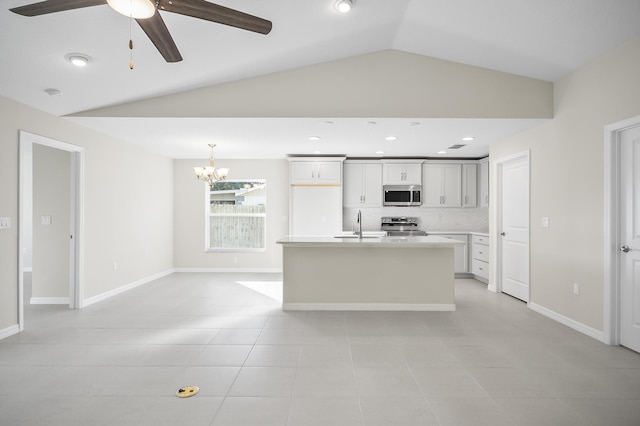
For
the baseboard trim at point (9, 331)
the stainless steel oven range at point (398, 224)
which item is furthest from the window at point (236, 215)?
the baseboard trim at point (9, 331)

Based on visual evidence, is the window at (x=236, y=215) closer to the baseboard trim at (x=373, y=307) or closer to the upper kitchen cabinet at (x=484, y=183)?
the baseboard trim at (x=373, y=307)

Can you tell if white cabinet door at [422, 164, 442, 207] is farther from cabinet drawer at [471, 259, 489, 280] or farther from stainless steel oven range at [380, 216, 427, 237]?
cabinet drawer at [471, 259, 489, 280]

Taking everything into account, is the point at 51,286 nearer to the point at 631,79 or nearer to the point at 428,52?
the point at 428,52

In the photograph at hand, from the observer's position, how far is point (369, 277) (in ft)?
14.9

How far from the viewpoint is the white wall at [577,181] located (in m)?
3.29

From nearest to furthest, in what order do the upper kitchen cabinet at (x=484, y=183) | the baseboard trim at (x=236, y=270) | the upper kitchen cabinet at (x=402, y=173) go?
the upper kitchen cabinet at (x=484, y=183)
the upper kitchen cabinet at (x=402, y=173)
the baseboard trim at (x=236, y=270)

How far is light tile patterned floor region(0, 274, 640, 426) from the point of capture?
2.19 metres

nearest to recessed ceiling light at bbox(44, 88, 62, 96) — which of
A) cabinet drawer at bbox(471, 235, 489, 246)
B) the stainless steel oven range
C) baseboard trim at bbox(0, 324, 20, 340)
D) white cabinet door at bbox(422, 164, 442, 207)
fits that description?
baseboard trim at bbox(0, 324, 20, 340)

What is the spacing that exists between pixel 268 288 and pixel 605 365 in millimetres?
4255

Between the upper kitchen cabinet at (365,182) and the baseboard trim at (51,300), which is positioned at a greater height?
the upper kitchen cabinet at (365,182)

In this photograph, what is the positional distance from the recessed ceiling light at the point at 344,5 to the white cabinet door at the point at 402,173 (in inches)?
166

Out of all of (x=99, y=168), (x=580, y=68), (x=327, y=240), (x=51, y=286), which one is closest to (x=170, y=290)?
(x=51, y=286)

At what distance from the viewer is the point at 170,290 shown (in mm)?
5660

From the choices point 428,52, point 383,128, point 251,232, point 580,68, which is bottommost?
point 251,232
